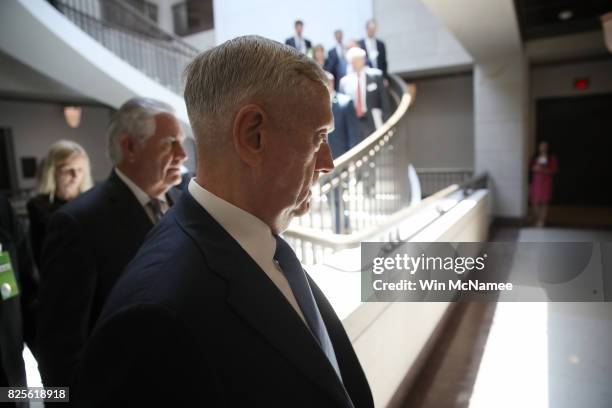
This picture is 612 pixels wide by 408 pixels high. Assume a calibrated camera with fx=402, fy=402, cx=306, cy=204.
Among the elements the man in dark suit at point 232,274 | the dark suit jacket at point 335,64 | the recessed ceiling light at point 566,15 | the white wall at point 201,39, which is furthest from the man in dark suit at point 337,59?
the recessed ceiling light at point 566,15

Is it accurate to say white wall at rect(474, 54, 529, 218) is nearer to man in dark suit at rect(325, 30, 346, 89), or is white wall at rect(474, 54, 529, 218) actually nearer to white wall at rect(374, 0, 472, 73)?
white wall at rect(374, 0, 472, 73)

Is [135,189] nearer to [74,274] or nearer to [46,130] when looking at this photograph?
A: [74,274]

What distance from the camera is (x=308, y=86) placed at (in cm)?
71

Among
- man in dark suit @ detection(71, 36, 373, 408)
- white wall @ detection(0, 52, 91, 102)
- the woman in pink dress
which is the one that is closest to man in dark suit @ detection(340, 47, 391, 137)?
white wall @ detection(0, 52, 91, 102)

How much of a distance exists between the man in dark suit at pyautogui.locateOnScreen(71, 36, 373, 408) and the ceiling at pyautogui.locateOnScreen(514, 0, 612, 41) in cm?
548

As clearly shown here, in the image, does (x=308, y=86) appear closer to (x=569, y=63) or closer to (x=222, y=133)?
(x=222, y=133)

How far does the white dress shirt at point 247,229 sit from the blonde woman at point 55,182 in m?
1.90

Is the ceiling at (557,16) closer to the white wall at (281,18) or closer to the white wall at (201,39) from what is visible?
the white wall at (281,18)

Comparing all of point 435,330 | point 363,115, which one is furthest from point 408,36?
point 435,330

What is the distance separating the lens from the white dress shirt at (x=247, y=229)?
69 cm

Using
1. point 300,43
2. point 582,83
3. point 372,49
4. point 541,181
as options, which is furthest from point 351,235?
point 582,83

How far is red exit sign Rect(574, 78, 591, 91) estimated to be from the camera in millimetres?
7949

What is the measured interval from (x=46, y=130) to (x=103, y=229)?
1.43 metres

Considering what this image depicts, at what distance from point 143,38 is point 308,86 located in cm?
167
